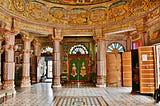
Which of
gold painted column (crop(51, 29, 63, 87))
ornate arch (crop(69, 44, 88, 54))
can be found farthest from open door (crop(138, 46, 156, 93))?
ornate arch (crop(69, 44, 88, 54))

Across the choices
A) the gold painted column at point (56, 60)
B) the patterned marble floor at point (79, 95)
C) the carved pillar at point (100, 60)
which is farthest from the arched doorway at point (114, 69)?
the gold painted column at point (56, 60)

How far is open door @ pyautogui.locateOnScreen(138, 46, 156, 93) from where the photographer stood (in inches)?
328

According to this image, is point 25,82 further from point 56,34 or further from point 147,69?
point 147,69

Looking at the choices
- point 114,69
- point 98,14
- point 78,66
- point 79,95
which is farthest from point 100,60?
point 79,95

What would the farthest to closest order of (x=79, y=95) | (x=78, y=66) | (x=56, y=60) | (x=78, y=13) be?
(x=78, y=66), (x=78, y=13), (x=56, y=60), (x=79, y=95)

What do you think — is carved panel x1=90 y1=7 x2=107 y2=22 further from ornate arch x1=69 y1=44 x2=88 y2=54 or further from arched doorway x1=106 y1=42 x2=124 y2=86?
ornate arch x1=69 y1=44 x2=88 y2=54

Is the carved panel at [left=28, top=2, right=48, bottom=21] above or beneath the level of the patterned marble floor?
above

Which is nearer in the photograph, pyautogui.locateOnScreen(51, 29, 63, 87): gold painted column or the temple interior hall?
the temple interior hall

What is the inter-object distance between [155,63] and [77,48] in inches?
353

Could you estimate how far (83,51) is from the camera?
16359 millimetres

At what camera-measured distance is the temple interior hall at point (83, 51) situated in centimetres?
816

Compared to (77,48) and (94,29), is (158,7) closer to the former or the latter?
(94,29)

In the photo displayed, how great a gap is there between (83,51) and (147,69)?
8451mm

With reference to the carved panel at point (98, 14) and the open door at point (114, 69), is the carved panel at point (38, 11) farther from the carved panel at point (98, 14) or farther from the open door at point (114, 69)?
the open door at point (114, 69)
